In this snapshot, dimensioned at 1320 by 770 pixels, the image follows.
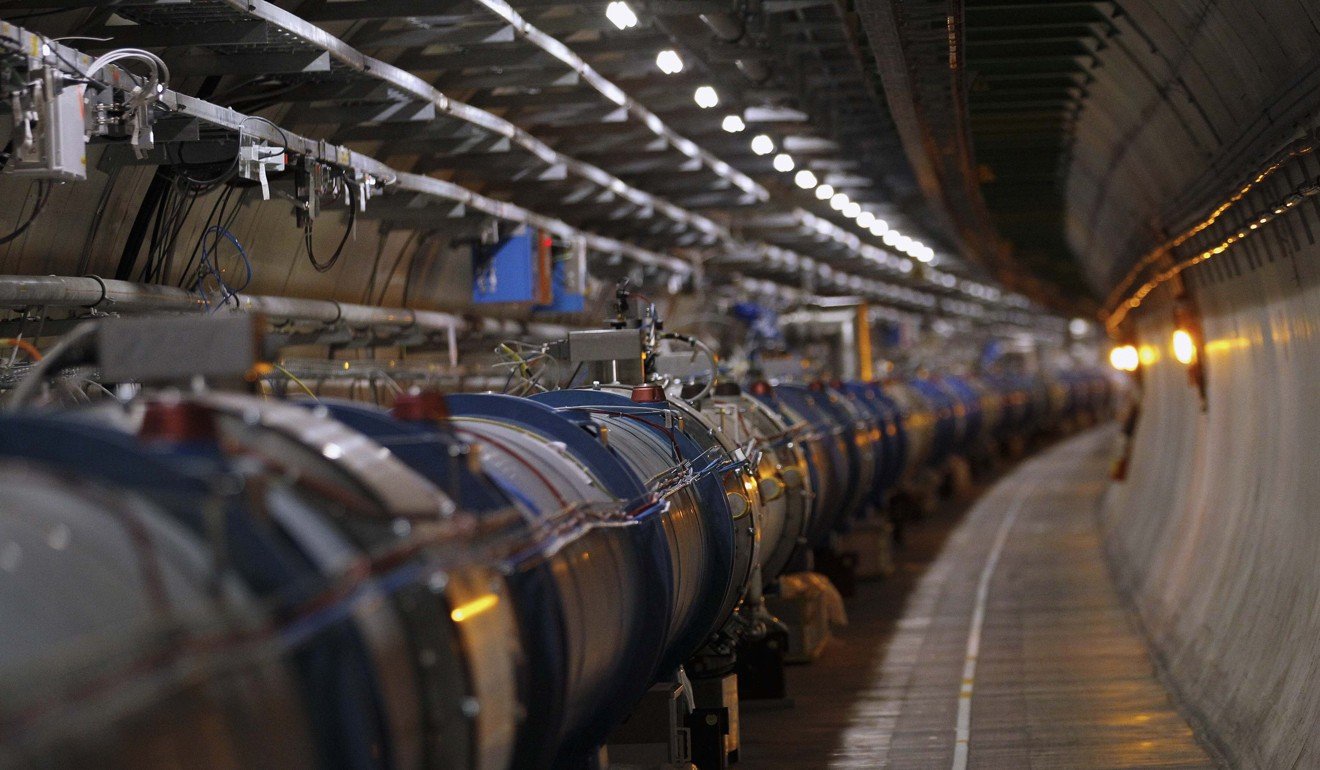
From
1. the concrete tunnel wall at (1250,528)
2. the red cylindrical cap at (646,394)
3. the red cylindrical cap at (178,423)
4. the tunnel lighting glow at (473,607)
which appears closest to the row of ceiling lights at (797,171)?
the red cylindrical cap at (646,394)

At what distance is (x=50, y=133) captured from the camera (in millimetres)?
6312

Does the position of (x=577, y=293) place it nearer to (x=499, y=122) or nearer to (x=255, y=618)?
(x=499, y=122)

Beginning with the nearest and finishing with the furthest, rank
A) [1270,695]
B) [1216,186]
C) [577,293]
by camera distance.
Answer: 1. [1270,695]
2. [1216,186]
3. [577,293]

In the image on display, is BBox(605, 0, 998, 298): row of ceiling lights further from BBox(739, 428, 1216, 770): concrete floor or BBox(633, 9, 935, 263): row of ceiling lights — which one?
BBox(739, 428, 1216, 770): concrete floor

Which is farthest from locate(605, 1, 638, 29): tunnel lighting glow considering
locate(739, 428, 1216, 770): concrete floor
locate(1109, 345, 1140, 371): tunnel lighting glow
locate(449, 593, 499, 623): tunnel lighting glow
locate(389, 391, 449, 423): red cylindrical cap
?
locate(1109, 345, 1140, 371): tunnel lighting glow

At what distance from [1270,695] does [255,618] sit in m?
6.52

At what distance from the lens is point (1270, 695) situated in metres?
8.28

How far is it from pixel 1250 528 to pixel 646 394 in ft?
13.9

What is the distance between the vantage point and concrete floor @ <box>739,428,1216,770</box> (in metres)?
9.27

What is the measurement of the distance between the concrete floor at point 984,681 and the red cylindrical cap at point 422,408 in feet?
17.3

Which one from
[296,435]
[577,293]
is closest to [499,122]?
[577,293]

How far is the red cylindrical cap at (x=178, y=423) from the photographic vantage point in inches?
132

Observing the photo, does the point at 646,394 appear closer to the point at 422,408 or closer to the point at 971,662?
the point at 422,408

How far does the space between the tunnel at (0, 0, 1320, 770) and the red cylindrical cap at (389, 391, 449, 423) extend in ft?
0.04
